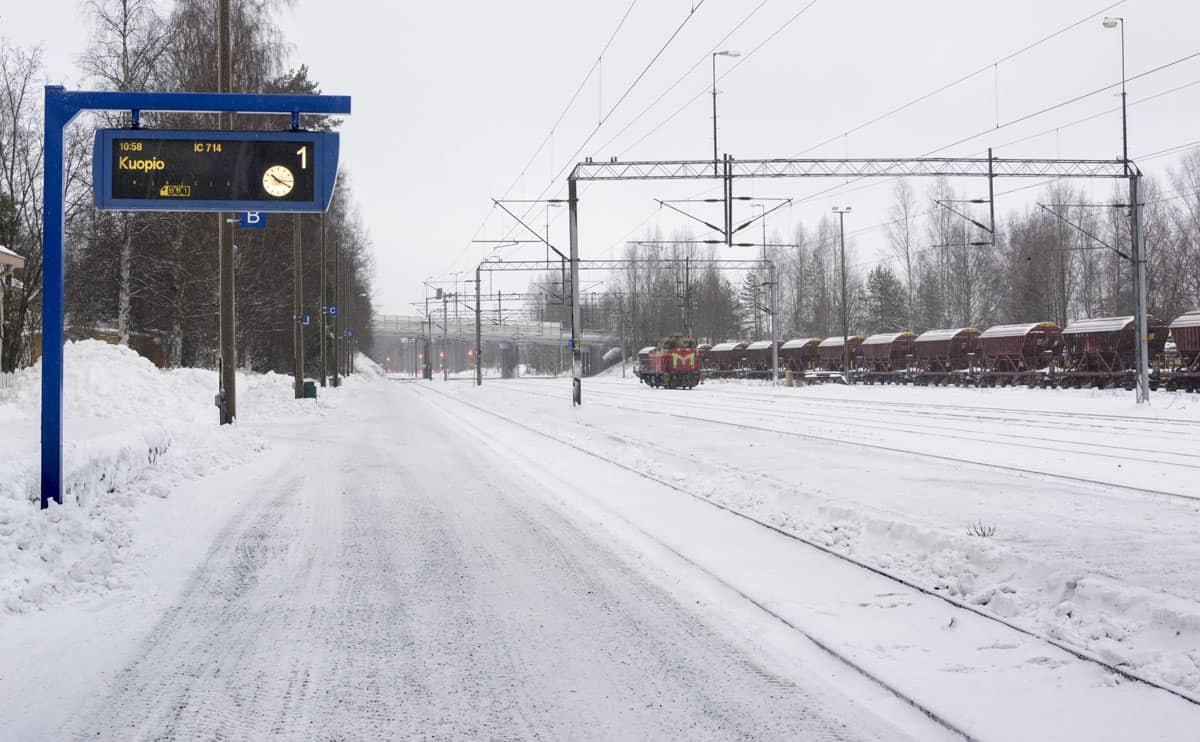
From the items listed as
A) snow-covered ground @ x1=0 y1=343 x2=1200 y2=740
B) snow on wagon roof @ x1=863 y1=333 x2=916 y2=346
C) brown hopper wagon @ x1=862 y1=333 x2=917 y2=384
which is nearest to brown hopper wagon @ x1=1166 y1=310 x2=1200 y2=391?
brown hopper wagon @ x1=862 y1=333 x2=917 y2=384

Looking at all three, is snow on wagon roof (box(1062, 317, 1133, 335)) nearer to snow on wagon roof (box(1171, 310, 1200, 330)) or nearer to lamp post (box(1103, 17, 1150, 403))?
snow on wagon roof (box(1171, 310, 1200, 330))

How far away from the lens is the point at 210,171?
9750mm

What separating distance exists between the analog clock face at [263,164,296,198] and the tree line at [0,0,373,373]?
16.4 metres

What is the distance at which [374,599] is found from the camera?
20.6 ft

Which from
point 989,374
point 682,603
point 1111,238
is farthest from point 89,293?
point 1111,238

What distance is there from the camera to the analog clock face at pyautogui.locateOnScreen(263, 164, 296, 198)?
9.89 meters

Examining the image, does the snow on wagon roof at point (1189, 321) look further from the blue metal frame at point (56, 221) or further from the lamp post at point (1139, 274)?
the blue metal frame at point (56, 221)

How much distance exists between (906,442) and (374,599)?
42.9ft

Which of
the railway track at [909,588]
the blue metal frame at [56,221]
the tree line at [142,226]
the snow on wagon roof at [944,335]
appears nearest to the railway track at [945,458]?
the railway track at [909,588]

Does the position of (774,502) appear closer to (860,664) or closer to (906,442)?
(860,664)

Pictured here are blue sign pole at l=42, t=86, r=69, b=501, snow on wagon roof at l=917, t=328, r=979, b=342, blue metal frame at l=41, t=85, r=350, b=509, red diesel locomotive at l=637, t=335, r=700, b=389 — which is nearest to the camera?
blue metal frame at l=41, t=85, r=350, b=509

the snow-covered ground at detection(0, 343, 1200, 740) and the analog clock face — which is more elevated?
the analog clock face

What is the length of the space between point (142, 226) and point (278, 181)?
24.4m

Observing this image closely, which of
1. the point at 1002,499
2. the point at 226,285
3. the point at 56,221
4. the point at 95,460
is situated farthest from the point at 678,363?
the point at 56,221
